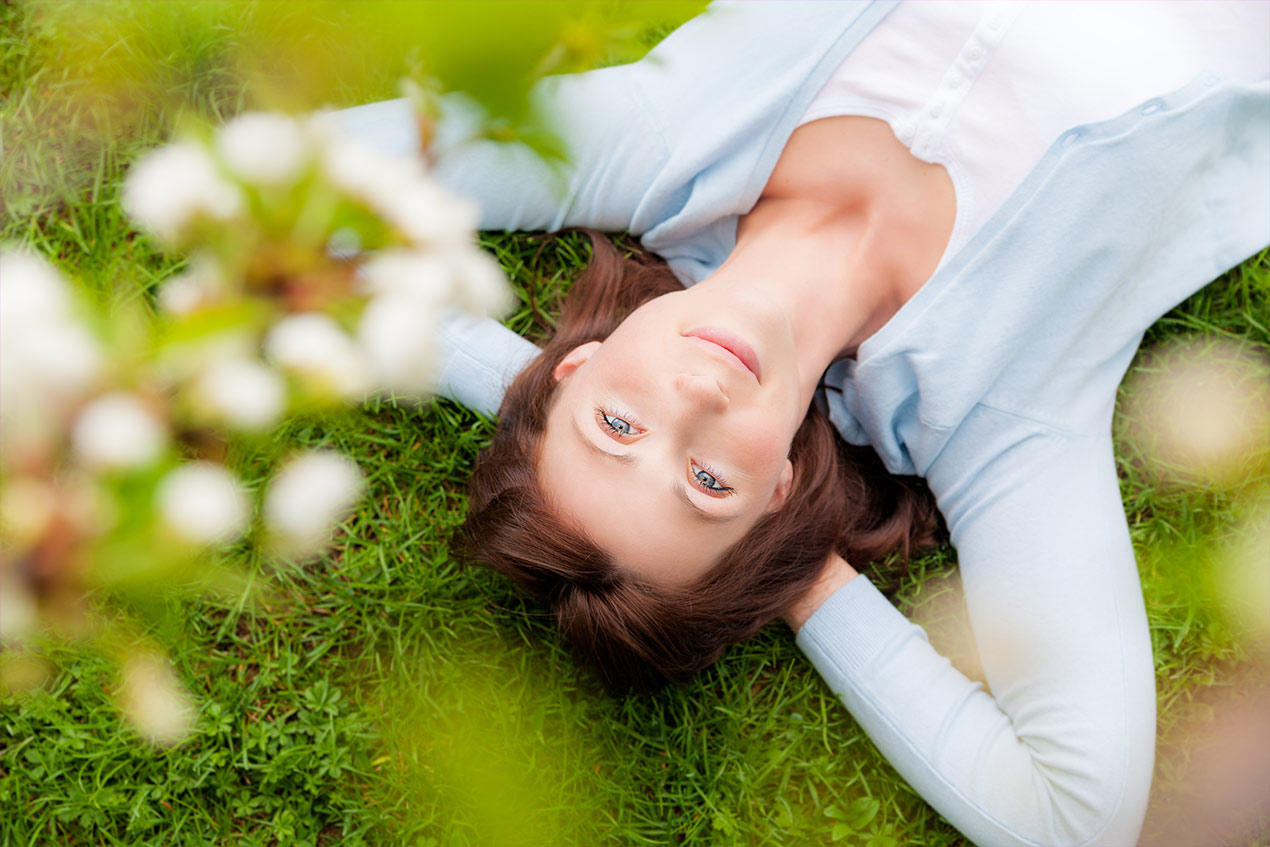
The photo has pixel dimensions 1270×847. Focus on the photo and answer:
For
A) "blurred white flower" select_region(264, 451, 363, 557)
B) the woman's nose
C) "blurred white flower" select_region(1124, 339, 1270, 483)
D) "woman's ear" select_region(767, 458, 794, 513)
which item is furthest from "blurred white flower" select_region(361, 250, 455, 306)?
"blurred white flower" select_region(1124, 339, 1270, 483)

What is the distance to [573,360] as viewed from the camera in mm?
1812

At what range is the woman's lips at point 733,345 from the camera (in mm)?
1539

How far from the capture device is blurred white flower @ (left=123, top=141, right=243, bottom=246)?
1.30 feet

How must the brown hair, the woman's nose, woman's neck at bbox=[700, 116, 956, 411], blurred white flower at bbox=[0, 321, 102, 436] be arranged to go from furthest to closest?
woman's neck at bbox=[700, 116, 956, 411] < the brown hair < the woman's nose < blurred white flower at bbox=[0, 321, 102, 436]

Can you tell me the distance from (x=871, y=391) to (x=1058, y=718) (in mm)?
759

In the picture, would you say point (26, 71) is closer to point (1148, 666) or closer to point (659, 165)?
point (659, 165)

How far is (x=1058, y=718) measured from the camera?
183cm

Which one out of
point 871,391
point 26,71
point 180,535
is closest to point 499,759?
point 180,535

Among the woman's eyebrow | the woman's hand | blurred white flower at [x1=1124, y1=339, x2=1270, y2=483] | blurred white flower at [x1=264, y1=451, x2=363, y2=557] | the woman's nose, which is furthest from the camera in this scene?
blurred white flower at [x1=1124, y1=339, x2=1270, y2=483]

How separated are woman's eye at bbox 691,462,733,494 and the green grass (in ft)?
2.30

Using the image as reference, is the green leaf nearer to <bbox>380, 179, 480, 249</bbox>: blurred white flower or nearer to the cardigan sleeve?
the cardigan sleeve

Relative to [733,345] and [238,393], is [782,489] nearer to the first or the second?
[733,345]

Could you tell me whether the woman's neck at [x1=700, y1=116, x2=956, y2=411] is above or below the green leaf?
above

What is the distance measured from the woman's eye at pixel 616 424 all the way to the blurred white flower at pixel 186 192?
117cm
